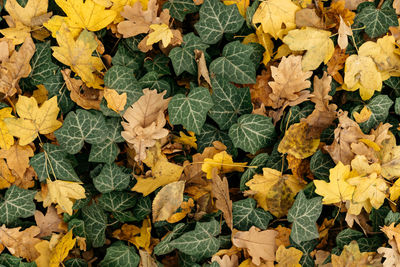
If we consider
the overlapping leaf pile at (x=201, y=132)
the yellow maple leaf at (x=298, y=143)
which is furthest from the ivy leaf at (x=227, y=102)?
the yellow maple leaf at (x=298, y=143)

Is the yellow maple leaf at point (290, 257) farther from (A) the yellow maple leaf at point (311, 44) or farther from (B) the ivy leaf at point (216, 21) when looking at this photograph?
(B) the ivy leaf at point (216, 21)

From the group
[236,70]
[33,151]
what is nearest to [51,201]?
[33,151]

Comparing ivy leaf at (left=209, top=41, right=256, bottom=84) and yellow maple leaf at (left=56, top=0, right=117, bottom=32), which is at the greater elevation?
yellow maple leaf at (left=56, top=0, right=117, bottom=32)

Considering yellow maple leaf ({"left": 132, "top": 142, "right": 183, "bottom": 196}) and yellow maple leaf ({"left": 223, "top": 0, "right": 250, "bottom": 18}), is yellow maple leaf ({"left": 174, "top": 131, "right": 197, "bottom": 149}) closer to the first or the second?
yellow maple leaf ({"left": 132, "top": 142, "right": 183, "bottom": 196})

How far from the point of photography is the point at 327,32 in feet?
3.92

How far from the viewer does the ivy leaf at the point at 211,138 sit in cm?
122

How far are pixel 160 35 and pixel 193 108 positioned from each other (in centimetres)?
23

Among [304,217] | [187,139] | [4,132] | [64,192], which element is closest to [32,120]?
[4,132]

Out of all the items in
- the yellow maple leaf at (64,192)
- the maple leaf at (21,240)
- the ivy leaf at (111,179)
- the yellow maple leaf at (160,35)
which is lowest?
the maple leaf at (21,240)

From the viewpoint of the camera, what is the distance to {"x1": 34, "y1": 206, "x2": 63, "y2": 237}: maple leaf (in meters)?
1.25

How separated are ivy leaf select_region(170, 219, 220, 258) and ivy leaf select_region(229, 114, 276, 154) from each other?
0.75 feet

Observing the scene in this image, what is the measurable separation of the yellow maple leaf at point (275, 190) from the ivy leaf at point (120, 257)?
1.26 ft

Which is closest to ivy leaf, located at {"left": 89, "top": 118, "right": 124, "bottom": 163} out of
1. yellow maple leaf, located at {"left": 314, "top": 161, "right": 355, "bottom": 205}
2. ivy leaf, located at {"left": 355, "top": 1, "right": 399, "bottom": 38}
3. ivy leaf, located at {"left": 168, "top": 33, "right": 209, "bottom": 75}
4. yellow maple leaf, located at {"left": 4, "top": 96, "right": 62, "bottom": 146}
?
yellow maple leaf, located at {"left": 4, "top": 96, "right": 62, "bottom": 146}

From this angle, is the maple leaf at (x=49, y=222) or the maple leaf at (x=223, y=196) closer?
the maple leaf at (x=223, y=196)
